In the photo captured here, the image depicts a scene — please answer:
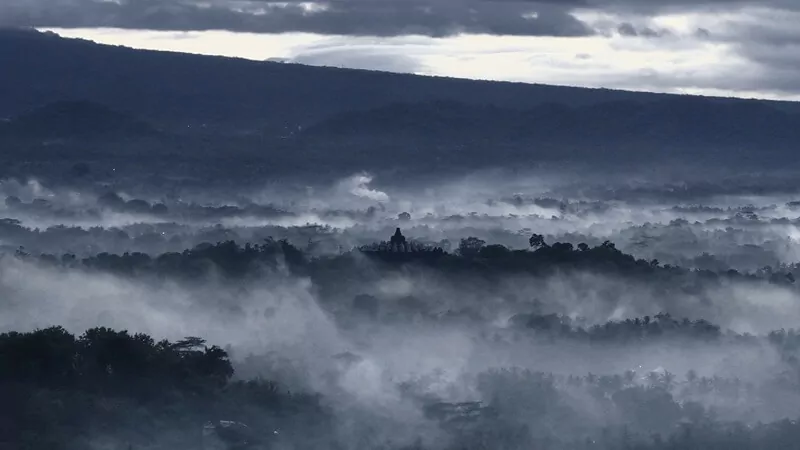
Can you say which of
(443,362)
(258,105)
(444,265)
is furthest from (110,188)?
(443,362)

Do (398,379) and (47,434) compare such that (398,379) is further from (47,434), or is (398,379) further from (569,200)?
(569,200)

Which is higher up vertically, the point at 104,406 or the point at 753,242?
the point at 104,406

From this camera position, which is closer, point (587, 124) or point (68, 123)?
point (68, 123)

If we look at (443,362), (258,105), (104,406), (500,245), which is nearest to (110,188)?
(258,105)

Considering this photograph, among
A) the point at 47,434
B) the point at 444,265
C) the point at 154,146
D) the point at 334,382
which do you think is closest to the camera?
the point at 47,434

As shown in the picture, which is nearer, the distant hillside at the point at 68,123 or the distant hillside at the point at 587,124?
the distant hillside at the point at 68,123

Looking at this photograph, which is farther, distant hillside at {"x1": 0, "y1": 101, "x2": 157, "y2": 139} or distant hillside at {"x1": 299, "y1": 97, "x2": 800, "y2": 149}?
distant hillside at {"x1": 299, "y1": 97, "x2": 800, "y2": 149}

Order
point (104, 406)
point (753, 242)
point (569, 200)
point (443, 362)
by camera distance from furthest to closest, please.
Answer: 1. point (569, 200)
2. point (753, 242)
3. point (443, 362)
4. point (104, 406)

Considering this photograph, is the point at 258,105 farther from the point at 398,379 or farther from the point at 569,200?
the point at 398,379

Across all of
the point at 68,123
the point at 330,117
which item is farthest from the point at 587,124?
the point at 68,123

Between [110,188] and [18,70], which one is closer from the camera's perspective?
[110,188]

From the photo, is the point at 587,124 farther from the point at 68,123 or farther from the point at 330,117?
the point at 68,123
